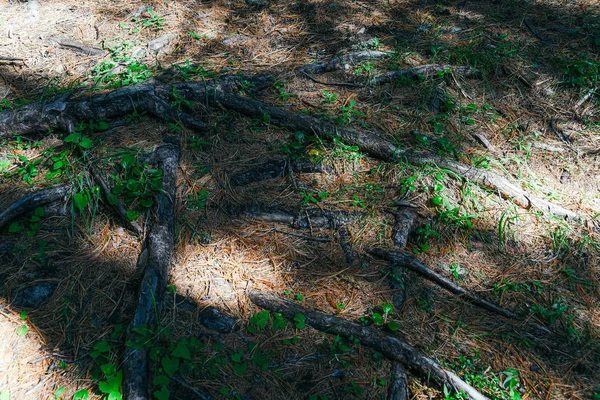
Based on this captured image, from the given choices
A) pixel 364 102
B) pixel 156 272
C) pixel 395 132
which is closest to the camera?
pixel 156 272

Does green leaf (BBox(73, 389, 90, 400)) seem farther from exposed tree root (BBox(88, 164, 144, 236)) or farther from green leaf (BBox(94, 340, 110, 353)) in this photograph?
exposed tree root (BBox(88, 164, 144, 236))

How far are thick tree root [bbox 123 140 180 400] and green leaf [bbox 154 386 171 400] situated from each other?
46 millimetres

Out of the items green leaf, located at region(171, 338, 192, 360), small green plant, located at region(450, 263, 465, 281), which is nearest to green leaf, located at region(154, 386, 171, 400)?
green leaf, located at region(171, 338, 192, 360)

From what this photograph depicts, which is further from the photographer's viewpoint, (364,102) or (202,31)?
(202,31)

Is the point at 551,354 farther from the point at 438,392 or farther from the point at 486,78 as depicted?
the point at 486,78

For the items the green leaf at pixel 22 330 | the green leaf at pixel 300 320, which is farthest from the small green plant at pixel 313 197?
the green leaf at pixel 22 330

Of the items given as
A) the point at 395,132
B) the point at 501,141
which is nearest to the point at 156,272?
the point at 395,132

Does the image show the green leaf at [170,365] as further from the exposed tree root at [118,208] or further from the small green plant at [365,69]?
the small green plant at [365,69]

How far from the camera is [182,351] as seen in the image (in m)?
2.23

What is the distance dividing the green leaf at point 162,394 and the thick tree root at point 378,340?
2.27ft

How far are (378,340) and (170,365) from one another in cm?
113

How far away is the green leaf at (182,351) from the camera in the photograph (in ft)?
7.25

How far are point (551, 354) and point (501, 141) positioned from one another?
1.85 metres

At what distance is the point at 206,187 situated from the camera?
123 inches
